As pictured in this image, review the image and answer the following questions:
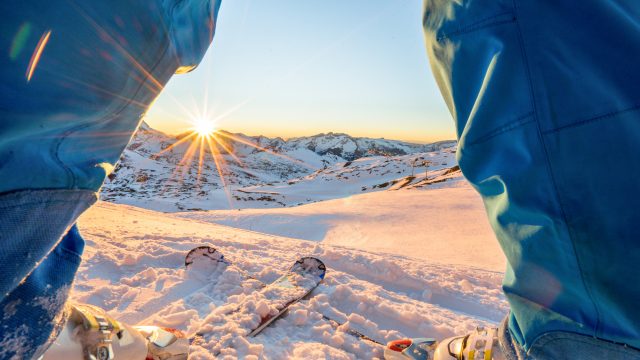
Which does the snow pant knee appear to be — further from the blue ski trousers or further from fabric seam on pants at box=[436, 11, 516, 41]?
fabric seam on pants at box=[436, 11, 516, 41]

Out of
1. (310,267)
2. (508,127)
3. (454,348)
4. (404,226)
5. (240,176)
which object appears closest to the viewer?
(508,127)

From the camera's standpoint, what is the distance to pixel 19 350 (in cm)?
93

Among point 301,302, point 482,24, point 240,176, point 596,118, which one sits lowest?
point 301,302

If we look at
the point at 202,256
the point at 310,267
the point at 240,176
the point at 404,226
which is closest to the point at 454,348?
the point at 310,267

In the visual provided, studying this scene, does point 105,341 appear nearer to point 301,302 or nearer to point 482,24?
point 301,302

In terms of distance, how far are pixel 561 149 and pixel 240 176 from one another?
274 feet

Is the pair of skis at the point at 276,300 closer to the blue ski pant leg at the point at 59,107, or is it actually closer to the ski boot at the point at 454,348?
the ski boot at the point at 454,348

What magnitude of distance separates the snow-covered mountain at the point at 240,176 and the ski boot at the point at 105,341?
221 centimetres

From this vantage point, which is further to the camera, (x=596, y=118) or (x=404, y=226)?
(x=404, y=226)

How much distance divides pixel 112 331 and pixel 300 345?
1.16 metres

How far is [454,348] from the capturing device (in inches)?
71.3

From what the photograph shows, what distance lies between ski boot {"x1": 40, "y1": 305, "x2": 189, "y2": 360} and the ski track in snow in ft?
0.76

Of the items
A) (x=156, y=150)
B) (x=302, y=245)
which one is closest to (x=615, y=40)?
(x=302, y=245)

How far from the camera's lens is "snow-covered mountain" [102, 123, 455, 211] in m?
33.6
